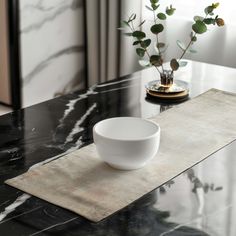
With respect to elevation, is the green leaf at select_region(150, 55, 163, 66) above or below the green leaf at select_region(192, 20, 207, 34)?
below

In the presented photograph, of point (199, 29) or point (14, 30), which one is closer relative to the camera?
point (199, 29)

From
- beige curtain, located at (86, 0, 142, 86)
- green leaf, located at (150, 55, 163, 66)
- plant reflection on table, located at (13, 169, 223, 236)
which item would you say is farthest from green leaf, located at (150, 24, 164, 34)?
beige curtain, located at (86, 0, 142, 86)

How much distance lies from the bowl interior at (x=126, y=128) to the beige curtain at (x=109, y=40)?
7.54 feet

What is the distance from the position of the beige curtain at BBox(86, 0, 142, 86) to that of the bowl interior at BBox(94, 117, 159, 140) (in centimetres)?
230

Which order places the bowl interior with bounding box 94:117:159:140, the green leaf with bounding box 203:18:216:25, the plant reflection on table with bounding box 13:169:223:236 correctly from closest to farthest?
the plant reflection on table with bounding box 13:169:223:236 → the bowl interior with bounding box 94:117:159:140 → the green leaf with bounding box 203:18:216:25

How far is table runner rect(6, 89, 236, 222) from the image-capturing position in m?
1.27

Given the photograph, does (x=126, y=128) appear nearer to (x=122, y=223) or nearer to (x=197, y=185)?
(x=197, y=185)

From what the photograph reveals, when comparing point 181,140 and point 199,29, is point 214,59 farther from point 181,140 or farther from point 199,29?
point 181,140

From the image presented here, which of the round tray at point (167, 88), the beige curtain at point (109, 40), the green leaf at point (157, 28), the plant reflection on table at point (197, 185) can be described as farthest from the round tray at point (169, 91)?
the beige curtain at point (109, 40)

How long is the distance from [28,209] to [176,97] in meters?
0.91

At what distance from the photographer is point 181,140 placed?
5.37 ft

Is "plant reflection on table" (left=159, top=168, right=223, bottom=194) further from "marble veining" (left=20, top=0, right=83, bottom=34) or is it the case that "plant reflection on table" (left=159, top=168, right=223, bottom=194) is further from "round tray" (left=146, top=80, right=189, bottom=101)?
"marble veining" (left=20, top=0, right=83, bottom=34)

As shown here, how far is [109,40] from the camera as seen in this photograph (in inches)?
152

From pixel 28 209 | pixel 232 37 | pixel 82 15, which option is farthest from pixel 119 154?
pixel 82 15
